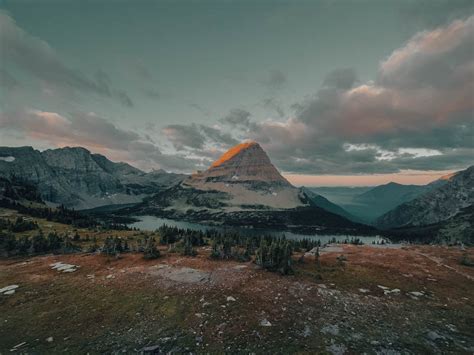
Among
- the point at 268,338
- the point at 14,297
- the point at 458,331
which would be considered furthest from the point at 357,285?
the point at 14,297

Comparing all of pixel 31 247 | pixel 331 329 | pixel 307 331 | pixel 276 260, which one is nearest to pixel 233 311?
pixel 307 331

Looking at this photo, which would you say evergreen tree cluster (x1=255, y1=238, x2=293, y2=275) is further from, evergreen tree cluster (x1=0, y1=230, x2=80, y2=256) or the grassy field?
evergreen tree cluster (x1=0, y1=230, x2=80, y2=256)

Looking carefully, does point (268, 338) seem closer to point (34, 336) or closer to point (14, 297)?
point (34, 336)

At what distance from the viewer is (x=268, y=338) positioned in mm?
19953

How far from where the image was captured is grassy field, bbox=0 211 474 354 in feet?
64.0

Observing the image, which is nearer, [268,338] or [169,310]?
[268,338]

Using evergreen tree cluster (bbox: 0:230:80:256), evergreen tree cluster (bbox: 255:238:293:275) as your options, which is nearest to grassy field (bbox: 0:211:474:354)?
evergreen tree cluster (bbox: 255:238:293:275)

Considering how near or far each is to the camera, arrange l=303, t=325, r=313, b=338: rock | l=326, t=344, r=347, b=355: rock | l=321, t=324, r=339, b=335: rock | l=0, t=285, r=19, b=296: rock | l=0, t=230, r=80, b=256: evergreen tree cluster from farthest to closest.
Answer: l=0, t=230, r=80, b=256: evergreen tree cluster
l=0, t=285, r=19, b=296: rock
l=321, t=324, r=339, b=335: rock
l=303, t=325, r=313, b=338: rock
l=326, t=344, r=347, b=355: rock

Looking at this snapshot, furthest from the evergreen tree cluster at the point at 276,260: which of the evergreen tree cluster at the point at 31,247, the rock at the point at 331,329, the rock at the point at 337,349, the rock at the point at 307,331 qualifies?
the evergreen tree cluster at the point at 31,247

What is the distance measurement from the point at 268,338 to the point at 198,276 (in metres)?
18.4

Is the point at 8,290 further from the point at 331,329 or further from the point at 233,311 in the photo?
the point at 331,329

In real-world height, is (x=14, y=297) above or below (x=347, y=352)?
below

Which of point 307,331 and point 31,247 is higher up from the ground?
point 307,331

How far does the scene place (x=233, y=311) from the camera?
2433 cm
